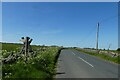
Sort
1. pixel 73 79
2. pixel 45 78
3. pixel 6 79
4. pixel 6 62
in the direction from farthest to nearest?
1. pixel 6 62
2. pixel 73 79
3. pixel 45 78
4. pixel 6 79

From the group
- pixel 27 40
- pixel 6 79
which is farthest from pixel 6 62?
pixel 6 79

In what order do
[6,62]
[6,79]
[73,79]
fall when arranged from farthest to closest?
1. [6,62]
2. [73,79]
3. [6,79]

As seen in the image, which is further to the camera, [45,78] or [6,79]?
[45,78]

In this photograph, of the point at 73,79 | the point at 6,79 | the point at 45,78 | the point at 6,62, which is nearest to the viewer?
the point at 6,79

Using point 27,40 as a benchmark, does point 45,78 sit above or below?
below

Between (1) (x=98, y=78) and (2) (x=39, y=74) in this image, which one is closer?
(2) (x=39, y=74)

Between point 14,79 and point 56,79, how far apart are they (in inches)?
116

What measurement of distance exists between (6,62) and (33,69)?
6.03 meters

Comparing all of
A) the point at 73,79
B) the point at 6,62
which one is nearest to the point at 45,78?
the point at 73,79

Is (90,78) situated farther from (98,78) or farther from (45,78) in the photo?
(45,78)

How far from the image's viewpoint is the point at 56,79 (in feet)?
52.5

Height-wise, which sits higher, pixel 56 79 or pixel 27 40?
pixel 27 40

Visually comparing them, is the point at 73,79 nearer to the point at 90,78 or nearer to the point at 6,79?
the point at 90,78

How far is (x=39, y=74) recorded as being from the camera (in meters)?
15.4
